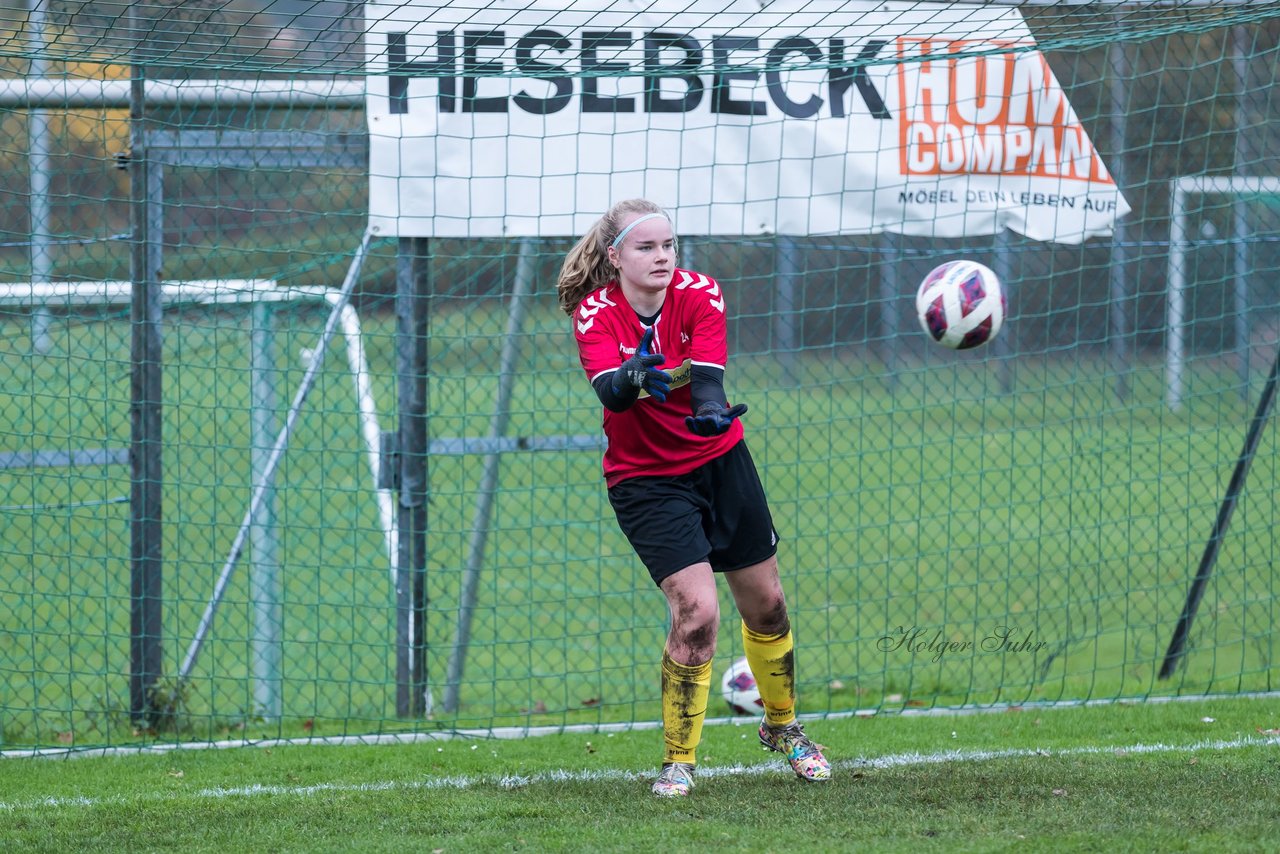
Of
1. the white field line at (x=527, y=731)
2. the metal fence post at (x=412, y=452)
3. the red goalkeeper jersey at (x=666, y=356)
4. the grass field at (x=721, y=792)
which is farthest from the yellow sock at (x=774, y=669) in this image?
the metal fence post at (x=412, y=452)

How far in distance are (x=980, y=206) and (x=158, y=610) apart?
365 cm

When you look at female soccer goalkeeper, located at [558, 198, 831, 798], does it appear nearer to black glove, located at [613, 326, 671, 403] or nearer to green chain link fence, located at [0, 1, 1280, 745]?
black glove, located at [613, 326, 671, 403]

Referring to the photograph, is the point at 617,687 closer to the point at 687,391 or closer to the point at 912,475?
the point at 687,391

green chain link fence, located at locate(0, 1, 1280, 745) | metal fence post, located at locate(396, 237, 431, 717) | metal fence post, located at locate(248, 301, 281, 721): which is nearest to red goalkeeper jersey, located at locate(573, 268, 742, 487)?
green chain link fence, located at locate(0, 1, 1280, 745)

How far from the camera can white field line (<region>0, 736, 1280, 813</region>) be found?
409cm

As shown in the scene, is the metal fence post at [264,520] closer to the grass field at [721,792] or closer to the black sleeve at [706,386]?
the grass field at [721,792]

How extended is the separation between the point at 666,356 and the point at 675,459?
29cm

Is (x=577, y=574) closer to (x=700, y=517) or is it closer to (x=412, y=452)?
(x=412, y=452)

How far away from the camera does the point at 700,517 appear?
150 inches

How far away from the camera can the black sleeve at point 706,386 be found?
3.65m

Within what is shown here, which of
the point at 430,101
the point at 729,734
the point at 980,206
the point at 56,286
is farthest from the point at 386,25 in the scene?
the point at 729,734

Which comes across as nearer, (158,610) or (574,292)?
(574,292)

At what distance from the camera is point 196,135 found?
5113 millimetres

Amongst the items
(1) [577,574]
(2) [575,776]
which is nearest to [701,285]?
(2) [575,776]
